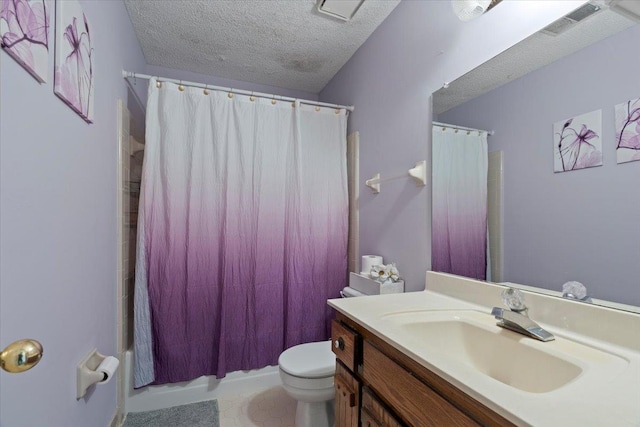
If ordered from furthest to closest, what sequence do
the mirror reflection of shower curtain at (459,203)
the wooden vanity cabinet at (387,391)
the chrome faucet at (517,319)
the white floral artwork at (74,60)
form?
the mirror reflection of shower curtain at (459,203), the white floral artwork at (74,60), the chrome faucet at (517,319), the wooden vanity cabinet at (387,391)

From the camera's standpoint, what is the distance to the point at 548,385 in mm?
696

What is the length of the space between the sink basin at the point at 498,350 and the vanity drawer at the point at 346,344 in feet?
0.46

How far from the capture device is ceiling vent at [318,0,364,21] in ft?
5.29

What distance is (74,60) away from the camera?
99 cm

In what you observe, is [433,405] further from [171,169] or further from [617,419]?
[171,169]

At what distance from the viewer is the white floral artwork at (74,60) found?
889 mm

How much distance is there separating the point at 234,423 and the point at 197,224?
1179mm

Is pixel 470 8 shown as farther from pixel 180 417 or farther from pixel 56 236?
pixel 180 417

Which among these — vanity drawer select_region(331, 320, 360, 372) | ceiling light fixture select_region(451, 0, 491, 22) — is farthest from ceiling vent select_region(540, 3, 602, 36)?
vanity drawer select_region(331, 320, 360, 372)

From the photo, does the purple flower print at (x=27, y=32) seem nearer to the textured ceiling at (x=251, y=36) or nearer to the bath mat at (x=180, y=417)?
the textured ceiling at (x=251, y=36)

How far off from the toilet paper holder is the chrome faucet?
4.72 feet

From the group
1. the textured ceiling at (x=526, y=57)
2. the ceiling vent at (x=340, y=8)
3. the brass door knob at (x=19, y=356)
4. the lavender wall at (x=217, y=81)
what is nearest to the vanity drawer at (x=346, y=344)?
the brass door knob at (x=19, y=356)

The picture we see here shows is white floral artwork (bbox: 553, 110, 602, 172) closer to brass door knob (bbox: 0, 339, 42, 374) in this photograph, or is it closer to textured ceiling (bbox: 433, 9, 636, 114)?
textured ceiling (bbox: 433, 9, 636, 114)

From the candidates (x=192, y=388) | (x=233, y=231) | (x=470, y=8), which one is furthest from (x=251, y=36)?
(x=192, y=388)
